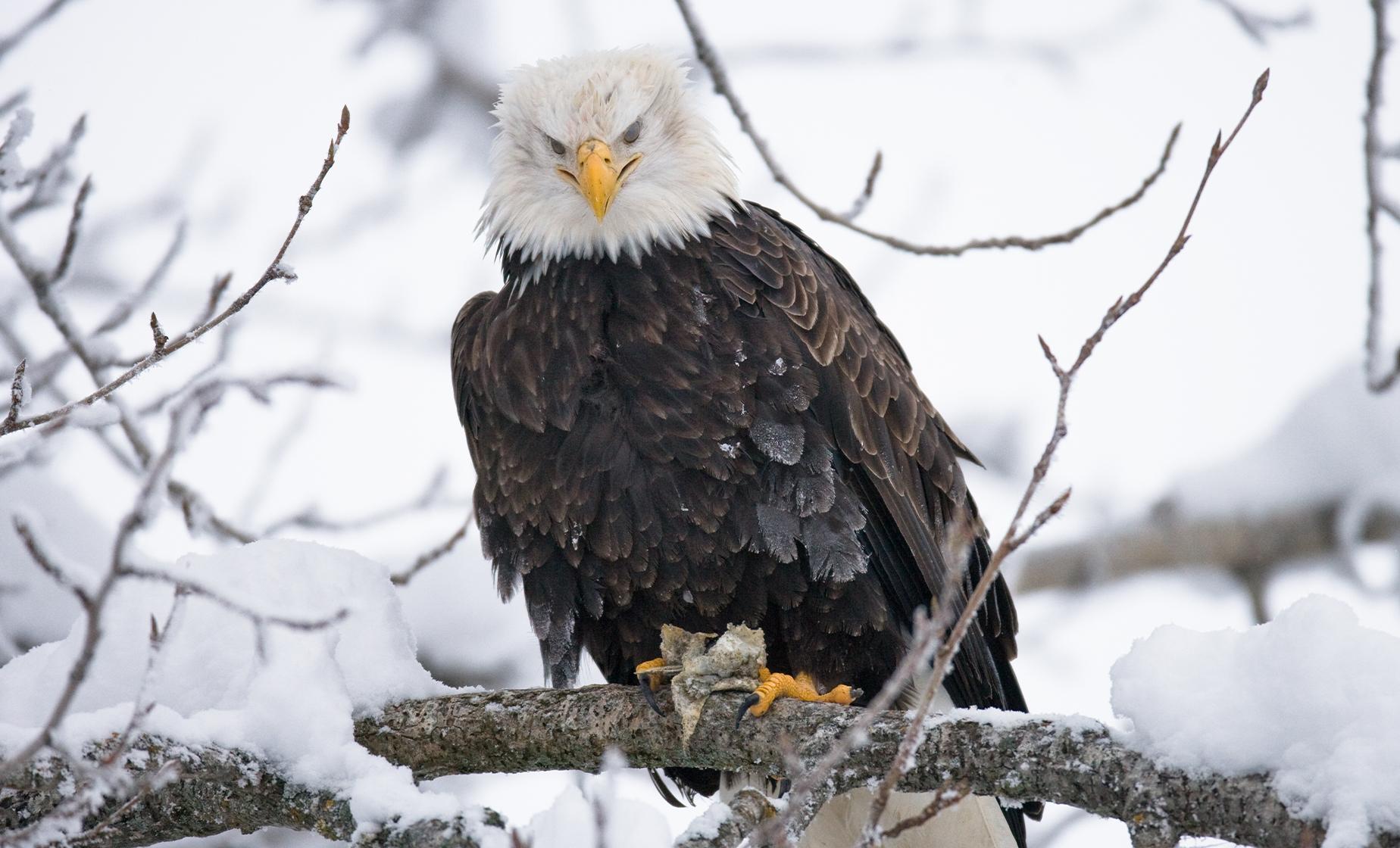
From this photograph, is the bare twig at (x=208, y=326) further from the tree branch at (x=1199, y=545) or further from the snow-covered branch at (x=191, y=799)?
the tree branch at (x=1199, y=545)

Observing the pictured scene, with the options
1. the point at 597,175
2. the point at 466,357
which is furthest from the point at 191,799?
the point at 597,175

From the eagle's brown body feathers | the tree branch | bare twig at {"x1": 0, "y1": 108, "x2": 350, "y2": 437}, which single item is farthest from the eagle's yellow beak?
the tree branch

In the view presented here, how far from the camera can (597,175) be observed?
3311 mm

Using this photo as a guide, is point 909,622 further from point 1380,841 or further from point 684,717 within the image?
point 1380,841

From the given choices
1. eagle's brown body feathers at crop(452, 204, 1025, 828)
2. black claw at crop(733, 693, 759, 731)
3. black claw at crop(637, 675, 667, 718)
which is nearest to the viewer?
black claw at crop(733, 693, 759, 731)

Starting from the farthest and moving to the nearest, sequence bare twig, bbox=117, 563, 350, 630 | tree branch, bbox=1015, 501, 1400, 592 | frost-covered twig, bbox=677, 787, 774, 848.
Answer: tree branch, bbox=1015, 501, 1400, 592 < frost-covered twig, bbox=677, 787, 774, 848 < bare twig, bbox=117, 563, 350, 630

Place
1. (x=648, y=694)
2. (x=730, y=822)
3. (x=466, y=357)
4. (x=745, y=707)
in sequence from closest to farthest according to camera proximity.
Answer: (x=730, y=822), (x=745, y=707), (x=648, y=694), (x=466, y=357)

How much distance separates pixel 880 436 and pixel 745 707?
0.87 meters

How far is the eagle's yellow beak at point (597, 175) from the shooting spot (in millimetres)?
3271

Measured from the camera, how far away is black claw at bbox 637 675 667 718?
2.91 meters

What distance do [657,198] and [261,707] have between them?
5.35ft

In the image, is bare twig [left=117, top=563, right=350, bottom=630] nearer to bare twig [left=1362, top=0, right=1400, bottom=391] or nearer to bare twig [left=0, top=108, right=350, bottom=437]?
bare twig [left=0, top=108, right=350, bottom=437]

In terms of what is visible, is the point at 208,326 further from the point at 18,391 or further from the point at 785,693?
the point at 785,693

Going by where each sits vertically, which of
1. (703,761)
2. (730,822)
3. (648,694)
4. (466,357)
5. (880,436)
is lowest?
(730,822)
